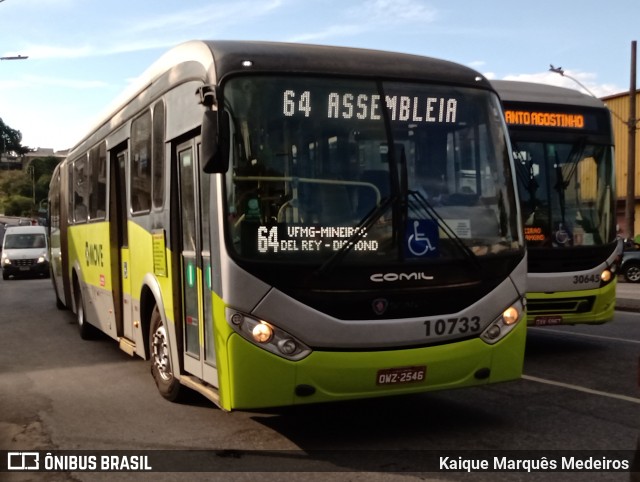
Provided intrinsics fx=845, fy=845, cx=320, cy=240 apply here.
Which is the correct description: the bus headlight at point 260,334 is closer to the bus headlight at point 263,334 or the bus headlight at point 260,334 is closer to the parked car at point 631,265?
the bus headlight at point 263,334

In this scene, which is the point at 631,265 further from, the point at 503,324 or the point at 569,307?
the point at 503,324

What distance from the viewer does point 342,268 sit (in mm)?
5996

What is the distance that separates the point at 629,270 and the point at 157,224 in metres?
21.5

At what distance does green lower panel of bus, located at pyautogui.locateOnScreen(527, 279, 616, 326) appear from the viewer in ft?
33.5

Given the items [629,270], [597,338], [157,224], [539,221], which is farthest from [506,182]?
[629,270]

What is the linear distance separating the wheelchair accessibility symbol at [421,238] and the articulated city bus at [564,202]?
428 centimetres

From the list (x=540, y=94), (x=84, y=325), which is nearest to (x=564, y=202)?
(x=540, y=94)

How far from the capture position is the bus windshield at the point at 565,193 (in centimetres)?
1042

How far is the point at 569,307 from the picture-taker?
408 inches

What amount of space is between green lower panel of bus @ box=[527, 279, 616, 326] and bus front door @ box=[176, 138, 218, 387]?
4.69m

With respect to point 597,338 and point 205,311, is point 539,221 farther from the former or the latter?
point 205,311

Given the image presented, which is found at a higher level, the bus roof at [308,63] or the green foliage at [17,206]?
the bus roof at [308,63]

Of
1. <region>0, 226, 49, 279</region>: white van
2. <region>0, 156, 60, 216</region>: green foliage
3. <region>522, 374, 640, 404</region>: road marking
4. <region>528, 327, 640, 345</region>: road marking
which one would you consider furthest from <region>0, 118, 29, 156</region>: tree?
<region>522, 374, 640, 404</region>: road marking

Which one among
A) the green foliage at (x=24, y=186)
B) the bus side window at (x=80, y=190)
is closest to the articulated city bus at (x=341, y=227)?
the bus side window at (x=80, y=190)
